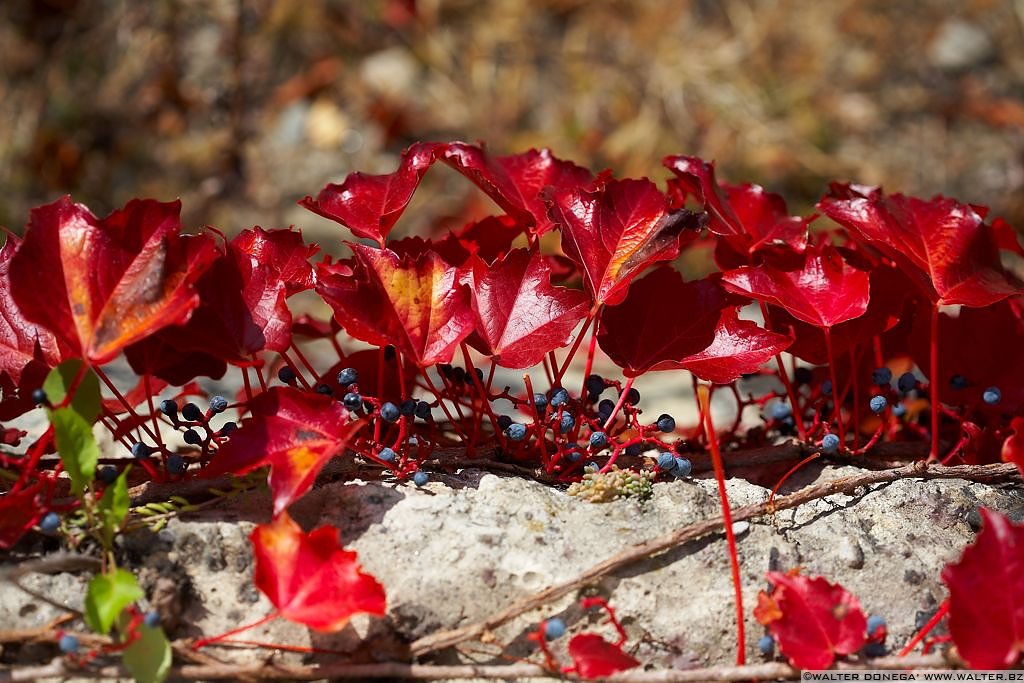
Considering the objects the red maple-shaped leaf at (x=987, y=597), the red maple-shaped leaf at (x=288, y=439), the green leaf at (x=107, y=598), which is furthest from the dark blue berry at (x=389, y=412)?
the red maple-shaped leaf at (x=987, y=597)

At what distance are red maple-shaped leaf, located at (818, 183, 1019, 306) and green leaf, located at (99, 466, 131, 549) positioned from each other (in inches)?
26.9

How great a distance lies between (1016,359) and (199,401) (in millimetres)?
1081

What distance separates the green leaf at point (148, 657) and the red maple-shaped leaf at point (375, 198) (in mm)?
417

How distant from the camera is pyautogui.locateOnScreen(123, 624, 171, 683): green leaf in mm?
727

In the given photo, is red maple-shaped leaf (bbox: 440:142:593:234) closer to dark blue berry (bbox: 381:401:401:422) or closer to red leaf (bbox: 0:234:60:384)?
dark blue berry (bbox: 381:401:401:422)

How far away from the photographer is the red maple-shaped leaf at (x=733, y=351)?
2.98 feet

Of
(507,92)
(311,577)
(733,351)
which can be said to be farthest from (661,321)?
(507,92)

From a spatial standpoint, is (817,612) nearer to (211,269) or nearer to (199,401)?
(211,269)

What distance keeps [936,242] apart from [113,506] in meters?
0.79

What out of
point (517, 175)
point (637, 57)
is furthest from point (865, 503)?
point (637, 57)

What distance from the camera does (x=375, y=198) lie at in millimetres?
989

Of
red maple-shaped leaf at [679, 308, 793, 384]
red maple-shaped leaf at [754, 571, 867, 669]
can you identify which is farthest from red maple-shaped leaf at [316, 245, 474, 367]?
red maple-shaped leaf at [754, 571, 867, 669]

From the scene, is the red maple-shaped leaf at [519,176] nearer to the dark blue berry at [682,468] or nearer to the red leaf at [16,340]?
the dark blue berry at [682,468]

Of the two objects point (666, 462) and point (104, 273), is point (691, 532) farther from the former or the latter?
point (104, 273)
